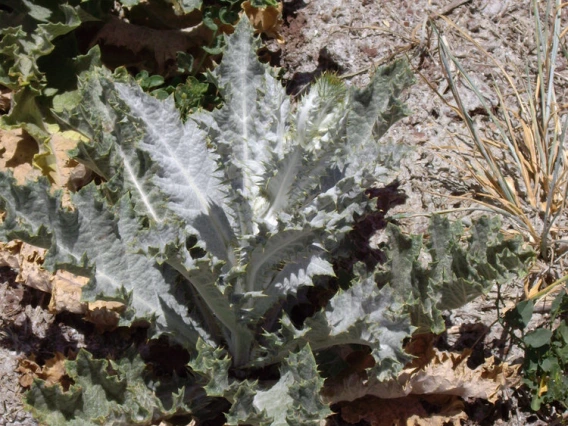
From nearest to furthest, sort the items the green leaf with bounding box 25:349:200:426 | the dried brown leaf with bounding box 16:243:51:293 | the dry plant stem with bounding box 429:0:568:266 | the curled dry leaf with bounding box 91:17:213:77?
the green leaf with bounding box 25:349:200:426 < the dried brown leaf with bounding box 16:243:51:293 < the dry plant stem with bounding box 429:0:568:266 < the curled dry leaf with bounding box 91:17:213:77

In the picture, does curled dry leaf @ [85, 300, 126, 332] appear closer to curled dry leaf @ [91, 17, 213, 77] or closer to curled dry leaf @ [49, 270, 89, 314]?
curled dry leaf @ [49, 270, 89, 314]

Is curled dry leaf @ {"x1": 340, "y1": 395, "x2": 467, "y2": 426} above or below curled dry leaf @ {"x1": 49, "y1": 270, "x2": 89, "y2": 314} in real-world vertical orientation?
below

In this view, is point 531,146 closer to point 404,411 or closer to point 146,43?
point 404,411

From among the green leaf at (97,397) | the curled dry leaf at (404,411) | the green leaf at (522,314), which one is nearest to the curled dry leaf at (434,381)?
the curled dry leaf at (404,411)

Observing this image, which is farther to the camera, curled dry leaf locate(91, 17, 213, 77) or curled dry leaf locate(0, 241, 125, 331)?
curled dry leaf locate(91, 17, 213, 77)

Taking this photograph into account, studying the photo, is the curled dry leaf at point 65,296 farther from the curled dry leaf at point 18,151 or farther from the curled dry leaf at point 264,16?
the curled dry leaf at point 264,16

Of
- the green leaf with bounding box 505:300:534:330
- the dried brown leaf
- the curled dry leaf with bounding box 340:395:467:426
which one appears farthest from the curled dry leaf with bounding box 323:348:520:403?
the dried brown leaf

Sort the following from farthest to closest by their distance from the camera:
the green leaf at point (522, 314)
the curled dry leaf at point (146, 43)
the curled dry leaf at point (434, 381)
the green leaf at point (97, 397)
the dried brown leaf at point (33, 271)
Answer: the curled dry leaf at point (146, 43)
the dried brown leaf at point (33, 271)
the green leaf at point (522, 314)
the curled dry leaf at point (434, 381)
the green leaf at point (97, 397)

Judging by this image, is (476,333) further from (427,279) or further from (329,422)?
(329,422)

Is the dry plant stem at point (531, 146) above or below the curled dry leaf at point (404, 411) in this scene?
above
